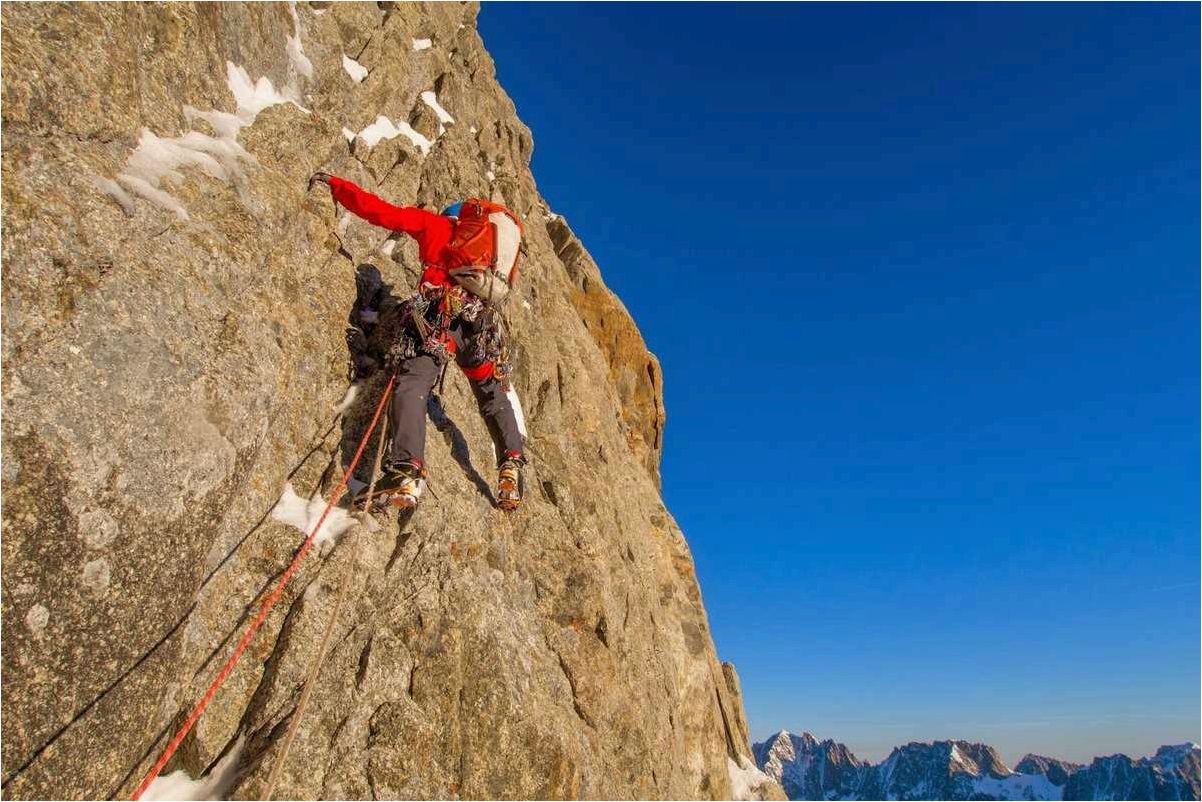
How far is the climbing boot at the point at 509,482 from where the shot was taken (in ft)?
34.6

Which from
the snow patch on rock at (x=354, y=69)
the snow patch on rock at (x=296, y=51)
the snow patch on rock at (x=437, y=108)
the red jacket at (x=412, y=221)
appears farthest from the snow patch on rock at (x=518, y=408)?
the snow patch on rock at (x=437, y=108)

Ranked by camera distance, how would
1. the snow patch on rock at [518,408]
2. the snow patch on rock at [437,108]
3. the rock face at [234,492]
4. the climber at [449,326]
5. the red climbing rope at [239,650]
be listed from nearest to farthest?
the rock face at [234,492] → the red climbing rope at [239,650] → the climber at [449,326] → the snow patch on rock at [518,408] → the snow patch on rock at [437,108]

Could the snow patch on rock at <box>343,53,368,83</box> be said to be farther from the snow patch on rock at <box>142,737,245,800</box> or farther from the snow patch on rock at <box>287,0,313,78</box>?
the snow patch on rock at <box>142,737,245,800</box>

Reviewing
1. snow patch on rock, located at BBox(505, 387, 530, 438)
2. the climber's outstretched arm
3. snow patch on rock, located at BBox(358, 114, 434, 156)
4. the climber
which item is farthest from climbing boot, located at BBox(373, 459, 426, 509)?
snow patch on rock, located at BBox(358, 114, 434, 156)

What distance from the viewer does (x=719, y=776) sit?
639 inches

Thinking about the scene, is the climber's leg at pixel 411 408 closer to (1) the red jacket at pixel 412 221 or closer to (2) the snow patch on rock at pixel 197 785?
(1) the red jacket at pixel 412 221

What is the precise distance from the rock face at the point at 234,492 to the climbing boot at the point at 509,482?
0.86 feet

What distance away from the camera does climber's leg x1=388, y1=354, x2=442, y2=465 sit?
26.2ft

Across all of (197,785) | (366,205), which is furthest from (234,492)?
(366,205)

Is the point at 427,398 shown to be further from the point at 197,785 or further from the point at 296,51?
the point at 296,51

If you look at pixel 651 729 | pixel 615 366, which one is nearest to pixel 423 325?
pixel 651 729

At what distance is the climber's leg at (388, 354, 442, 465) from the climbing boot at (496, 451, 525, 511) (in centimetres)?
234

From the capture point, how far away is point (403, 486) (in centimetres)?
794

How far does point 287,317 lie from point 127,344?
8.87 ft
